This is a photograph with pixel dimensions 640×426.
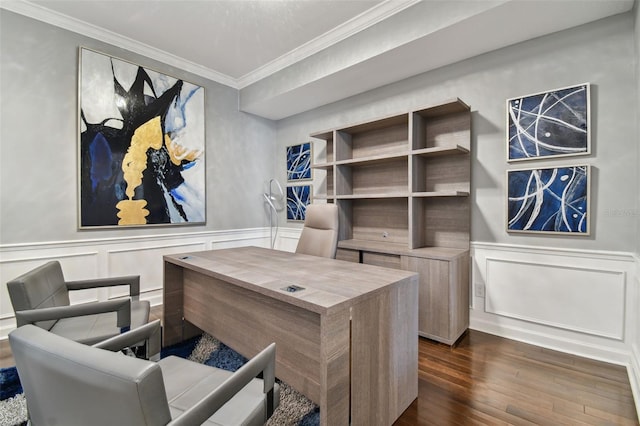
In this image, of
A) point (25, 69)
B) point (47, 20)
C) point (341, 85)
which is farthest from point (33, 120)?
point (341, 85)

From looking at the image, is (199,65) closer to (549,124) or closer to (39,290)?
(39,290)

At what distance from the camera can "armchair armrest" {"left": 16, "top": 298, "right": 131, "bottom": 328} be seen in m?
1.40

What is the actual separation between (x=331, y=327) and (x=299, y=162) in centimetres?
336

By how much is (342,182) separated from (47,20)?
122 inches

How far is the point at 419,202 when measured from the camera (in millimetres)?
2855

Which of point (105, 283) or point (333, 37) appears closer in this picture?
point (105, 283)

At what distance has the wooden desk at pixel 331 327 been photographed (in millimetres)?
1207

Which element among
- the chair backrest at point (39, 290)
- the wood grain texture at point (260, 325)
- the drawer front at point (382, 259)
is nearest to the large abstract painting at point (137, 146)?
the chair backrest at point (39, 290)

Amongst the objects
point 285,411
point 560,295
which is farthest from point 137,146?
point 560,295

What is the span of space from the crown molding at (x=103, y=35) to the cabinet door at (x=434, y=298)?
11.0ft

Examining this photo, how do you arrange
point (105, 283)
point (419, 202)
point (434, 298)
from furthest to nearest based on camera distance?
point (419, 202) → point (434, 298) → point (105, 283)

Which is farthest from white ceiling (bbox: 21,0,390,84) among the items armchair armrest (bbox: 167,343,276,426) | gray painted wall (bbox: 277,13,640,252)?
armchair armrest (bbox: 167,343,276,426)

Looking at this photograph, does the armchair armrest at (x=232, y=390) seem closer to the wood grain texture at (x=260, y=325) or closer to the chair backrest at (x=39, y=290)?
the wood grain texture at (x=260, y=325)

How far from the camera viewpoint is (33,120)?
259 cm
